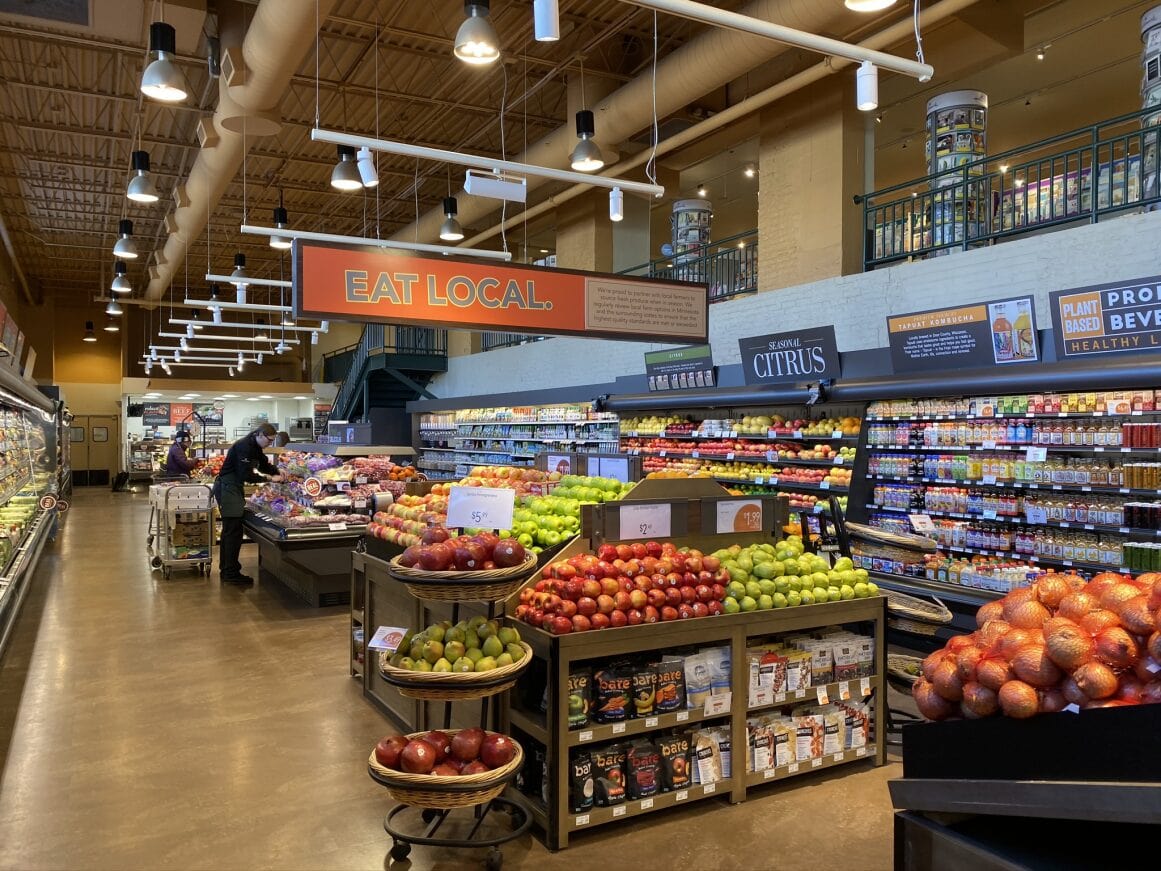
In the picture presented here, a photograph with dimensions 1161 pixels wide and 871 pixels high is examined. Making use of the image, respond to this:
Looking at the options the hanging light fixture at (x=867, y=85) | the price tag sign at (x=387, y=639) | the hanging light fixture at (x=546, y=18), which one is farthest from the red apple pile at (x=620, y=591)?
the hanging light fixture at (x=867, y=85)

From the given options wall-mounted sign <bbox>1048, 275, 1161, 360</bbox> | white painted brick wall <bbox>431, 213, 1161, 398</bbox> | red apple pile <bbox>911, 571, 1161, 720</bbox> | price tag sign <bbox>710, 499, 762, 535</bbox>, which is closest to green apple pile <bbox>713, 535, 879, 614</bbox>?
price tag sign <bbox>710, 499, 762, 535</bbox>

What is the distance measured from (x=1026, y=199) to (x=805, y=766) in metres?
5.55

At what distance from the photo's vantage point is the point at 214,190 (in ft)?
39.1

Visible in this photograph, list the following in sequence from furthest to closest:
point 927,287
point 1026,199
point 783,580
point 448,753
Result: 1. point 927,287
2. point 1026,199
3. point 783,580
4. point 448,753

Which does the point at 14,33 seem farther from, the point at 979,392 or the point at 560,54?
the point at 979,392

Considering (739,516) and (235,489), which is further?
(235,489)

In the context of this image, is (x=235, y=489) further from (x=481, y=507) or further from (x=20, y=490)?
(x=481, y=507)

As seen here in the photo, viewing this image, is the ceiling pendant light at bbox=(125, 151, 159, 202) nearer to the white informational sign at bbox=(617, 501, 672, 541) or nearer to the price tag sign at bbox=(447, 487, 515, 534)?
the price tag sign at bbox=(447, 487, 515, 534)

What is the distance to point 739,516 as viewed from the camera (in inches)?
190

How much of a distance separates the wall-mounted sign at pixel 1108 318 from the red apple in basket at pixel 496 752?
190 inches

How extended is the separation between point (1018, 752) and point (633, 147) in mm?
11529

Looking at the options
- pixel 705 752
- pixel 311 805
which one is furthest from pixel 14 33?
pixel 705 752

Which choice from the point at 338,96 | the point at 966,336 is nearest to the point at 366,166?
the point at 338,96

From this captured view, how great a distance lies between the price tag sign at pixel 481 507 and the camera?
12.8 feet
